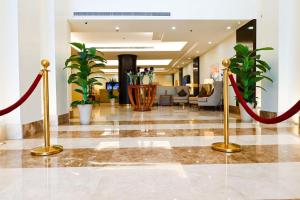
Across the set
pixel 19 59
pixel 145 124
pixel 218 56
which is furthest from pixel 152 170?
pixel 218 56

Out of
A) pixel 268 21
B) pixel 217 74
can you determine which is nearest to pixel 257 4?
pixel 268 21

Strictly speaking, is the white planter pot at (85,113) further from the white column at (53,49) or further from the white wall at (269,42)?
the white wall at (269,42)

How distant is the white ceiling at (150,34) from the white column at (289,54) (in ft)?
5.93

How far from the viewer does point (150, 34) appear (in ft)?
32.9

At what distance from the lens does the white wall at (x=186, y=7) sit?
6633mm

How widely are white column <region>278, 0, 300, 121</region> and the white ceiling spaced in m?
1.81

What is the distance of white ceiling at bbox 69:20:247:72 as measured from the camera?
23.8ft

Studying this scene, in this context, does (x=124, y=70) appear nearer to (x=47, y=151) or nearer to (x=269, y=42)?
(x=269, y=42)

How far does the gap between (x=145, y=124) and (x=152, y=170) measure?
313 centimetres

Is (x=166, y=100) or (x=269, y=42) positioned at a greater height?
(x=269, y=42)

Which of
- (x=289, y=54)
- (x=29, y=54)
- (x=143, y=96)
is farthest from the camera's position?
(x=143, y=96)

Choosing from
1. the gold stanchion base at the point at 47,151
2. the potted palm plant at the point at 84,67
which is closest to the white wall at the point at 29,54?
the potted palm plant at the point at 84,67

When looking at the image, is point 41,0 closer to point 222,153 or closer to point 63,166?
point 63,166

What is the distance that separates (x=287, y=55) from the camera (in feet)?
17.8
